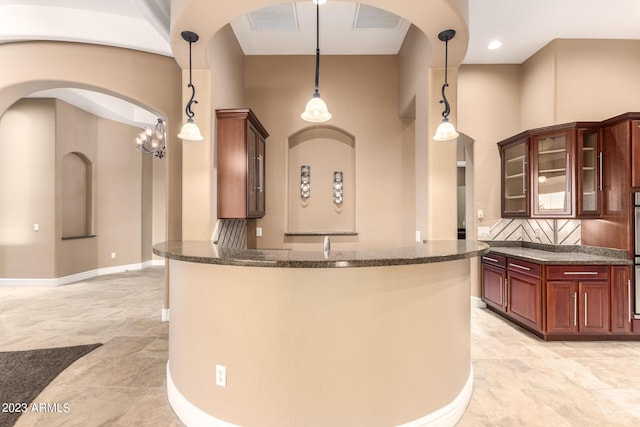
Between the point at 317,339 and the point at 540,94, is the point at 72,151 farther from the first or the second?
the point at 540,94

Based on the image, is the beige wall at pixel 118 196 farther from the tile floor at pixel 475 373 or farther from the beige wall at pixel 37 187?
the tile floor at pixel 475 373

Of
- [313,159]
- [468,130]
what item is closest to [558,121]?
[468,130]

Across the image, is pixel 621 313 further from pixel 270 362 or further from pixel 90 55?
pixel 90 55

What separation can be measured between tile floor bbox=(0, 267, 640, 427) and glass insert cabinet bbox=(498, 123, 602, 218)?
1.47m

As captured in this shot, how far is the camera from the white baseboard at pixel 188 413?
1954mm

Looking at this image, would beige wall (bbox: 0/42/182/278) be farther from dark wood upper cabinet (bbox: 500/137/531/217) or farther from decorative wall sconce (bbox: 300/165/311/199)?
dark wood upper cabinet (bbox: 500/137/531/217)

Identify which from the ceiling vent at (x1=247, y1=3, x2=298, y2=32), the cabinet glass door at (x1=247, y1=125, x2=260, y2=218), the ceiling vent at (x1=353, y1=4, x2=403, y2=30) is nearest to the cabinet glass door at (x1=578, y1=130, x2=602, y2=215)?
the ceiling vent at (x1=353, y1=4, x2=403, y2=30)

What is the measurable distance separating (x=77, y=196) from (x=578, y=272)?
8336 mm

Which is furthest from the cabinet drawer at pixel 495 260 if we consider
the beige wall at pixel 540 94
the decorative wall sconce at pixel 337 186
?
the decorative wall sconce at pixel 337 186

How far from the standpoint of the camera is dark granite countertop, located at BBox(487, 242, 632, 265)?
11.1ft

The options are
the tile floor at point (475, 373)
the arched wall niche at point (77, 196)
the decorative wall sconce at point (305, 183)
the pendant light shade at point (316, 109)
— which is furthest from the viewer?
the arched wall niche at point (77, 196)

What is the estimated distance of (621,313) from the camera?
132 inches

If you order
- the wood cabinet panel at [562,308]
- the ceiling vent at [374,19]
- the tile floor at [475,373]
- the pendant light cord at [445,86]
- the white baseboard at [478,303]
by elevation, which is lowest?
the tile floor at [475,373]

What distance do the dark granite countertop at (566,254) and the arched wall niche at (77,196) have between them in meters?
7.48
